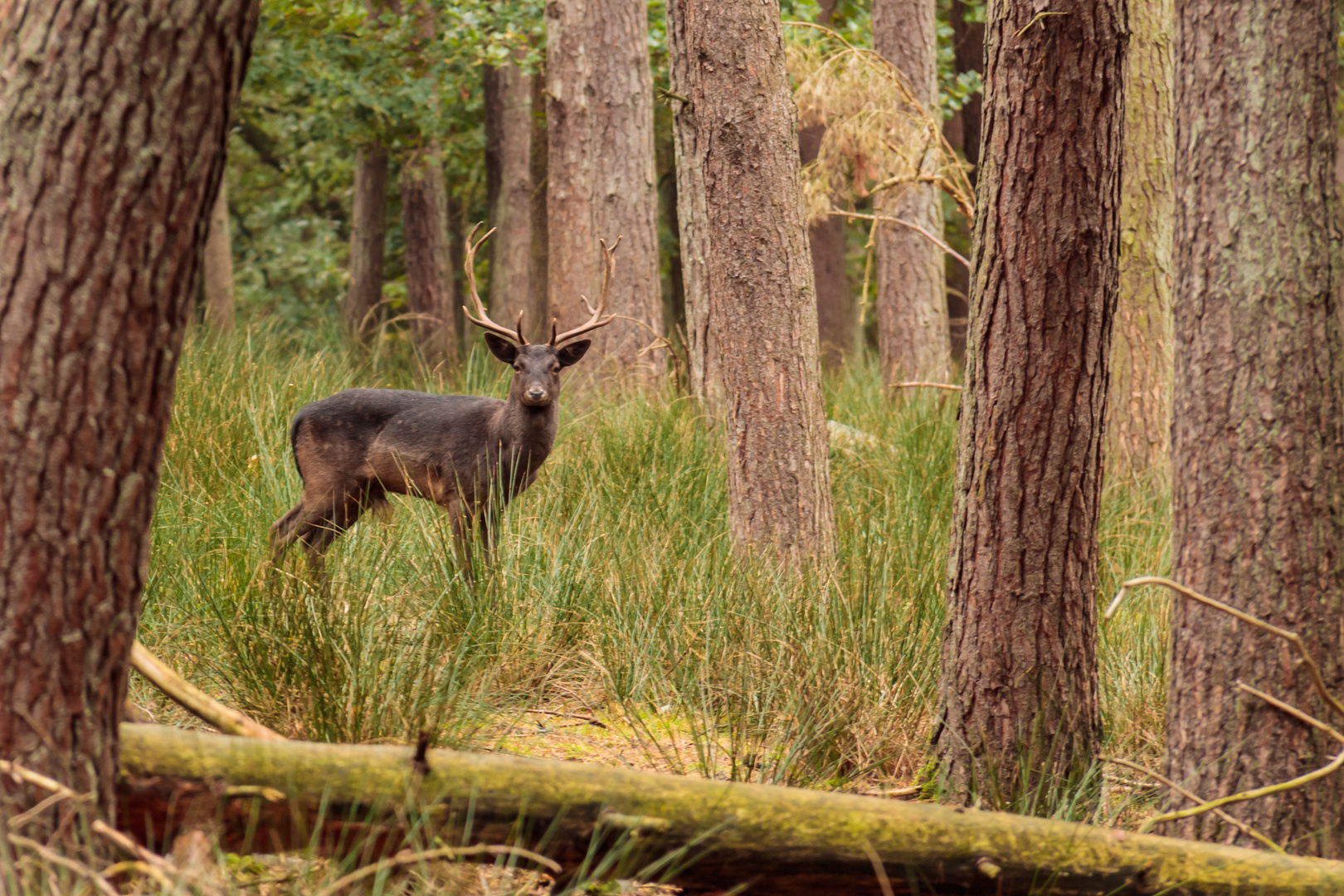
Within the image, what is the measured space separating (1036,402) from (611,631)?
1.88 metres

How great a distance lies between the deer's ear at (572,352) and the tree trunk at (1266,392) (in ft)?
11.8

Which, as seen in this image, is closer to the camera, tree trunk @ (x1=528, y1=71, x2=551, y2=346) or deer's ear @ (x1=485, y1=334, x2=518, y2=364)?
deer's ear @ (x1=485, y1=334, x2=518, y2=364)

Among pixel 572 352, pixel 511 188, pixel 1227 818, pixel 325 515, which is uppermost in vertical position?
pixel 511 188

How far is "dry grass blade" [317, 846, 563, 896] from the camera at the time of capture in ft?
6.77

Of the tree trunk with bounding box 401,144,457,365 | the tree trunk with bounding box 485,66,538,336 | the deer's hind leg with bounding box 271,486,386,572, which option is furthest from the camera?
the tree trunk with bounding box 401,144,457,365

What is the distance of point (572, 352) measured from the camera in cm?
629

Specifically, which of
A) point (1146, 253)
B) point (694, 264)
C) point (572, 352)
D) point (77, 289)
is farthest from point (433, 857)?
point (1146, 253)

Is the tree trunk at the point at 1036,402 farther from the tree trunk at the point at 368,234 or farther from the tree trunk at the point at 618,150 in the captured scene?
the tree trunk at the point at 368,234

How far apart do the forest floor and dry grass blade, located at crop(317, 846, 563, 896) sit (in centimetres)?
94

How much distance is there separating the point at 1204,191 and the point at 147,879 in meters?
2.77

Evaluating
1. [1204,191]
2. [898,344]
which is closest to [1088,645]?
[1204,191]

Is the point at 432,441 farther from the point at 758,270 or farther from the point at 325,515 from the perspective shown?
the point at 758,270

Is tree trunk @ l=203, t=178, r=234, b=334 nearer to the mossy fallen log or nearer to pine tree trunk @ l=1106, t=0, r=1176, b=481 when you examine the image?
pine tree trunk @ l=1106, t=0, r=1176, b=481

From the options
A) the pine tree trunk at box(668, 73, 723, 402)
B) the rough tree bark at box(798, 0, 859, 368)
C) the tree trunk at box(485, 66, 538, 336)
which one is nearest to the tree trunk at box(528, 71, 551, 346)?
the tree trunk at box(485, 66, 538, 336)
